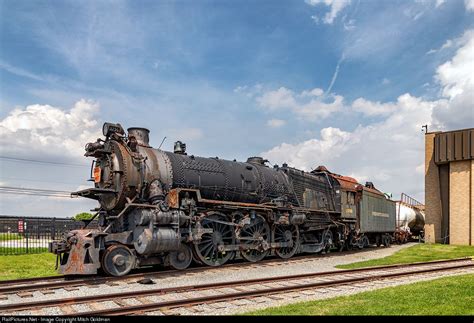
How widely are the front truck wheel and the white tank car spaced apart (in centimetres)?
2887

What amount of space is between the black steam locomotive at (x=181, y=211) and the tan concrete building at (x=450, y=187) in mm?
14401

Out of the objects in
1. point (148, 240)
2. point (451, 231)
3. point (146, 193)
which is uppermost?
point (146, 193)

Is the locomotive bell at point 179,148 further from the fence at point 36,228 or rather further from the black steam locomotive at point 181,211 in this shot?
the fence at point 36,228

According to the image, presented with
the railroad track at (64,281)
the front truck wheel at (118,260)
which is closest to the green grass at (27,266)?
the railroad track at (64,281)

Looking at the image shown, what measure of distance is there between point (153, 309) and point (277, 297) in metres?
2.85

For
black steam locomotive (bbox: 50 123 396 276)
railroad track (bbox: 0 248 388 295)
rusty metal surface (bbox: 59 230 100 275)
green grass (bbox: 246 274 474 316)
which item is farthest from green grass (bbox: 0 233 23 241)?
green grass (bbox: 246 274 474 316)

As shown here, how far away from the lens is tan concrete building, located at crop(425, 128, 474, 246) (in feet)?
97.9

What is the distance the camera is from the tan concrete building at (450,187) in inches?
1174

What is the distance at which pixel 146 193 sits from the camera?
1402 centimetres

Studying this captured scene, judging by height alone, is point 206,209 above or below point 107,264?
above

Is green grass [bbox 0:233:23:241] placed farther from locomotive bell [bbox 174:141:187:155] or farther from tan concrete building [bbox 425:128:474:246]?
tan concrete building [bbox 425:128:474:246]

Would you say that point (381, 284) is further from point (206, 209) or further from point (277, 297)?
point (206, 209)

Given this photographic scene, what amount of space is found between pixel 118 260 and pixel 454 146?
2646 centimetres

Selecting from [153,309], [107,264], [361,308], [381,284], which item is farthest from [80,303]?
[381,284]
